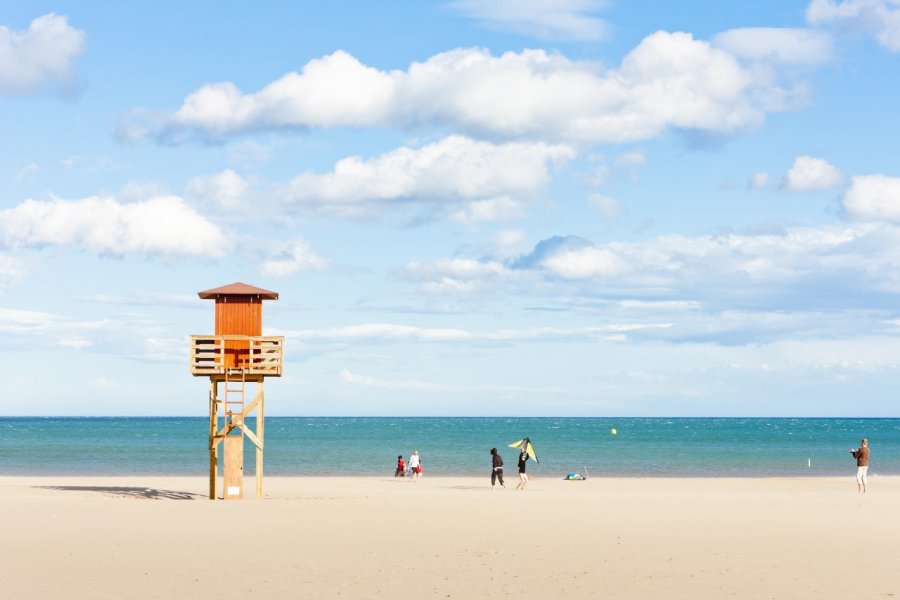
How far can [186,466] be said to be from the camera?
6100 cm

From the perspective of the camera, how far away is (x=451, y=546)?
20.5m

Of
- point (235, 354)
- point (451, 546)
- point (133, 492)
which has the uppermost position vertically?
point (235, 354)

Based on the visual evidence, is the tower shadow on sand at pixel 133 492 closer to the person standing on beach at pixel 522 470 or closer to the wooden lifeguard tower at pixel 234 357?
the wooden lifeguard tower at pixel 234 357

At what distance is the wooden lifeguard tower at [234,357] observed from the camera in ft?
100

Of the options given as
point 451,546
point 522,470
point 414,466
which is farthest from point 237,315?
point 414,466

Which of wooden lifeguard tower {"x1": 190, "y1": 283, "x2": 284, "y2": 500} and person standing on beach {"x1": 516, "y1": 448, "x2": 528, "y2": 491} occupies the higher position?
wooden lifeguard tower {"x1": 190, "y1": 283, "x2": 284, "y2": 500}

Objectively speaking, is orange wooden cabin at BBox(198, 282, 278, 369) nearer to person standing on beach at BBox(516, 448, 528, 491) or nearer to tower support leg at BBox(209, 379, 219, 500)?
tower support leg at BBox(209, 379, 219, 500)

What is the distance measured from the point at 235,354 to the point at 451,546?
12583 millimetres

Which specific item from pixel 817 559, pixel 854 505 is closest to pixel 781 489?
pixel 854 505

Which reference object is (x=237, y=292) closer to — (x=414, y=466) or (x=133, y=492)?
(x=133, y=492)

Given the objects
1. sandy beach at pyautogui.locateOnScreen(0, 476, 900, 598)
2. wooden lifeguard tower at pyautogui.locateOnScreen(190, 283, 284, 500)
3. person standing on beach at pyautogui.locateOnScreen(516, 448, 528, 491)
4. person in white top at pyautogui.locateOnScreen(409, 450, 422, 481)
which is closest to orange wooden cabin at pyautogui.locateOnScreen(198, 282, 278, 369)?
wooden lifeguard tower at pyautogui.locateOnScreen(190, 283, 284, 500)

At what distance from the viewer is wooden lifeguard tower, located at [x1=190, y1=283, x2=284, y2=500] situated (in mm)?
30594

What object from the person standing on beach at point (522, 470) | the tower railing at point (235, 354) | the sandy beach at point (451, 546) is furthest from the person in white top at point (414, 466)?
the tower railing at point (235, 354)

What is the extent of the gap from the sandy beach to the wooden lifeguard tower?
1981 mm
